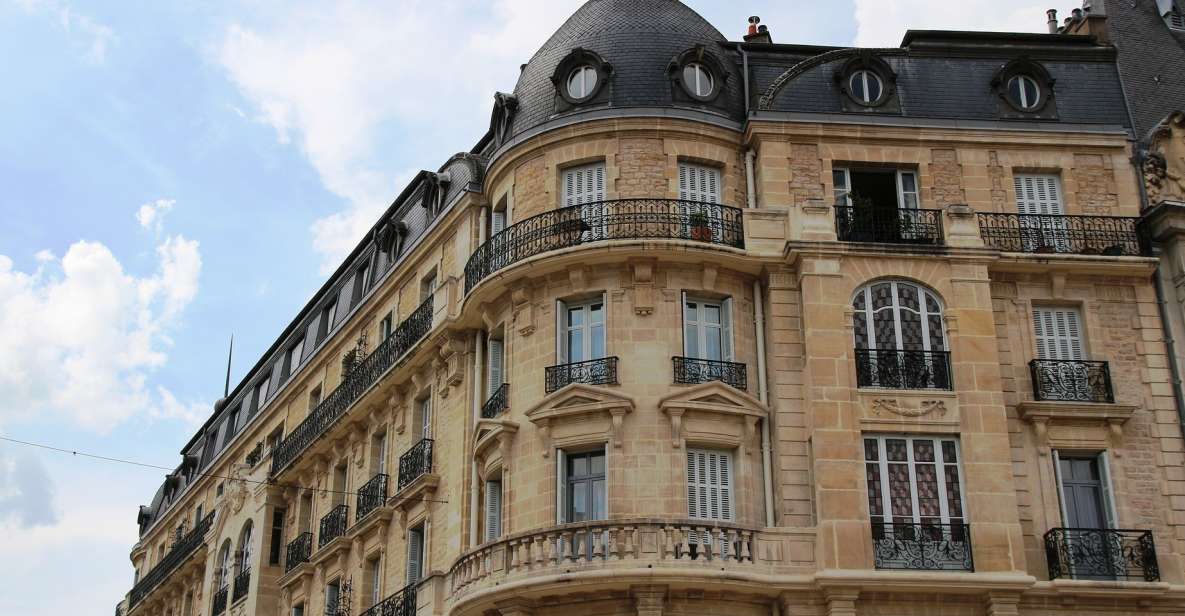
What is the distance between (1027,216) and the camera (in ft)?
81.7

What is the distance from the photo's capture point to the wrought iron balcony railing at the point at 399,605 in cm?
2601

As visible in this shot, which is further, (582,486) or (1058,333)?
(1058,333)

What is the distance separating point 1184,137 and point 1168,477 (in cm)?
650

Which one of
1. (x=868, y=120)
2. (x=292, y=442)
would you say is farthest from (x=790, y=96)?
(x=292, y=442)

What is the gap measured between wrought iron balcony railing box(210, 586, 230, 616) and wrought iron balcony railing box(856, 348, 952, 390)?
20.1m

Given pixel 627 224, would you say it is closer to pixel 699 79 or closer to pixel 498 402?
pixel 699 79

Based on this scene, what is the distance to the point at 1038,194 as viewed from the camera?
2541 cm

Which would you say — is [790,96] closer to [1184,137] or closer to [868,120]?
[868,120]

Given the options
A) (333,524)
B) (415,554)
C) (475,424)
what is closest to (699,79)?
(475,424)

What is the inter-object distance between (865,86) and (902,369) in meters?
5.72

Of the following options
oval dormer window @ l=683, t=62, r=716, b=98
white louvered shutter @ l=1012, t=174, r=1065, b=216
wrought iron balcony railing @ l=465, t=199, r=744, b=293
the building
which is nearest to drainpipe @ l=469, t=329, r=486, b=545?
the building

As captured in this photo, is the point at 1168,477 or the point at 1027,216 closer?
the point at 1168,477

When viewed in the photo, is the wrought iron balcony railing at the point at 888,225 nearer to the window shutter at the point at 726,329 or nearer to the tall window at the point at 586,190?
the window shutter at the point at 726,329

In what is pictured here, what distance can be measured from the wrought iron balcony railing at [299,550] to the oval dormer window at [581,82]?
1290 cm
